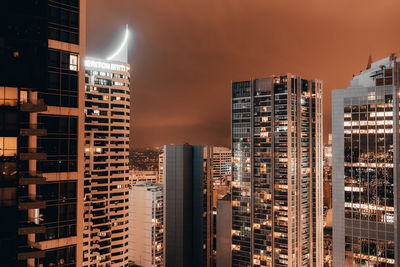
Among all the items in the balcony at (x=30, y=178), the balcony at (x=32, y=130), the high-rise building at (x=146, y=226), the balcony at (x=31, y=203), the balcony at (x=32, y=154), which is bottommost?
the high-rise building at (x=146, y=226)

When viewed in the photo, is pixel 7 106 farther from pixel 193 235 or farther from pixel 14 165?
pixel 193 235

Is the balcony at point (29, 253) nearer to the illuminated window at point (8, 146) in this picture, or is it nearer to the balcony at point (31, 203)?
the balcony at point (31, 203)

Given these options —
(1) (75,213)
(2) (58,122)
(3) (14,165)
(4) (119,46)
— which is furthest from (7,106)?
(4) (119,46)

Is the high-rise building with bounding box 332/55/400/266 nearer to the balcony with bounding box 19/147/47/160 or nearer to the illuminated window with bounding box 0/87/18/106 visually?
the balcony with bounding box 19/147/47/160

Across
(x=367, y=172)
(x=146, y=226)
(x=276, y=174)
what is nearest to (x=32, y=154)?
(x=367, y=172)

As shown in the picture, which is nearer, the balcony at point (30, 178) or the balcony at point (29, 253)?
the balcony at point (29, 253)

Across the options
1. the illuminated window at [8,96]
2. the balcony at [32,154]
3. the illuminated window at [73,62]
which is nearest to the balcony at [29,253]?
the balcony at [32,154]

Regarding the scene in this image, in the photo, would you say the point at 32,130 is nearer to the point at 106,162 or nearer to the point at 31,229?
the point at 31,229
